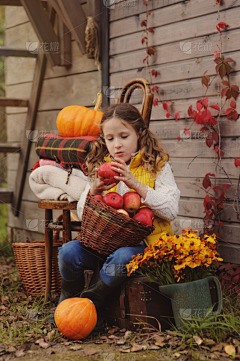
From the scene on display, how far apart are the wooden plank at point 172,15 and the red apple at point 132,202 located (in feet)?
4.93

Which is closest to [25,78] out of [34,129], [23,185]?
[34,129]

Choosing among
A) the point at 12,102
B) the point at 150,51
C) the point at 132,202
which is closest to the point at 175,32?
the point at 150,51

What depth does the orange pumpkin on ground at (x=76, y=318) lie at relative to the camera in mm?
1936

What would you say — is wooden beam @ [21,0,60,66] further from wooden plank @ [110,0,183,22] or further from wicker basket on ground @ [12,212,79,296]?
wicker basket on ground @ [12,212,79,296]

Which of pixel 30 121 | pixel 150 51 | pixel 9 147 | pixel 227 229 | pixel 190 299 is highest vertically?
pixel 150 51

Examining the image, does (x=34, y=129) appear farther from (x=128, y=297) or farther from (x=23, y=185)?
(x=128, y=297)

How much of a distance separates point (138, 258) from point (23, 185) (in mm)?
2797

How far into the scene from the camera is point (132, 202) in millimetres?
1994

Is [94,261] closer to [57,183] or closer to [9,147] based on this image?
[57,183]

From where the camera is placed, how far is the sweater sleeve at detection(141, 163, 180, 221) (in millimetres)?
2057

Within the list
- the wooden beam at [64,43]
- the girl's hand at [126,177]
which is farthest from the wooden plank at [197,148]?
the wooden beam at [64,43]

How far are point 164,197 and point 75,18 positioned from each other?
7.02 ft

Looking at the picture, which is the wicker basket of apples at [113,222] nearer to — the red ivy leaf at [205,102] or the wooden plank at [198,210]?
the wooden plank at [198,210]

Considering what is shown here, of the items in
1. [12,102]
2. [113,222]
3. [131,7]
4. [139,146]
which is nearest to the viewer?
[113,222]
